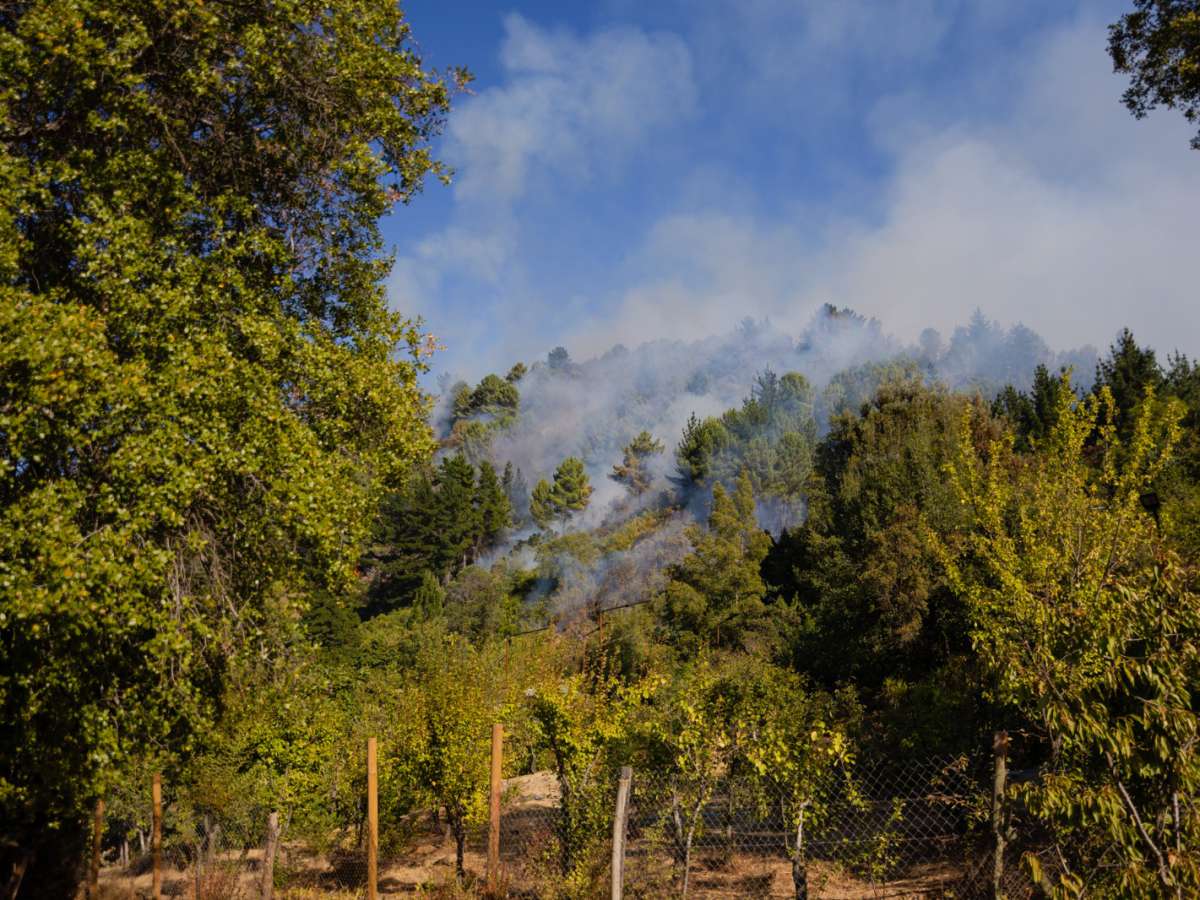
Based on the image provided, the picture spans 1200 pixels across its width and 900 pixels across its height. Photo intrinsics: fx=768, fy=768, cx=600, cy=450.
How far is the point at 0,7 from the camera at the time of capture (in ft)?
19.8

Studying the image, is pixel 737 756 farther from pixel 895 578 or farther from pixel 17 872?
pixel 895 578

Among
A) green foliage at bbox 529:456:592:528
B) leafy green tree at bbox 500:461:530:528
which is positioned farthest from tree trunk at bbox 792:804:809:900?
leafy green tree at bbox 500:461:530:528

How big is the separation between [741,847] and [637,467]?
231 ft

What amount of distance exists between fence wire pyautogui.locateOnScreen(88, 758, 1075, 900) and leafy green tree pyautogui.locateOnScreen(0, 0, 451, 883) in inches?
149

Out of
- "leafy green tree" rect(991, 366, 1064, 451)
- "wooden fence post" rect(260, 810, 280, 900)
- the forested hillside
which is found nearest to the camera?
the forested hillside

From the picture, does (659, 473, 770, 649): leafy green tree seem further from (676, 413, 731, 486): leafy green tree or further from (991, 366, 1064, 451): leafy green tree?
(676, 413, 731, 486): leafy green tree

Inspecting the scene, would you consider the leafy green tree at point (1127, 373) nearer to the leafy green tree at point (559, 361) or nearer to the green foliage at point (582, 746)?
the green foliage at point (582, 746)

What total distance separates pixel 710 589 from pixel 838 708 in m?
15.9

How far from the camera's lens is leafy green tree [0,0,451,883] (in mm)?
4969

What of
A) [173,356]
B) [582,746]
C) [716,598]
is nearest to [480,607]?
[716,598]

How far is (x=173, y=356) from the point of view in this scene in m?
5.53

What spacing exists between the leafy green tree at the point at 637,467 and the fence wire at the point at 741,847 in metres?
63.5

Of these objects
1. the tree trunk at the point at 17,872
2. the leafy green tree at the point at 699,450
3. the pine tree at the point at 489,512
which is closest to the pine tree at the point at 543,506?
the pine tree at the point at 489,512

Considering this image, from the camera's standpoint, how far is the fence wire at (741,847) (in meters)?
7.25
